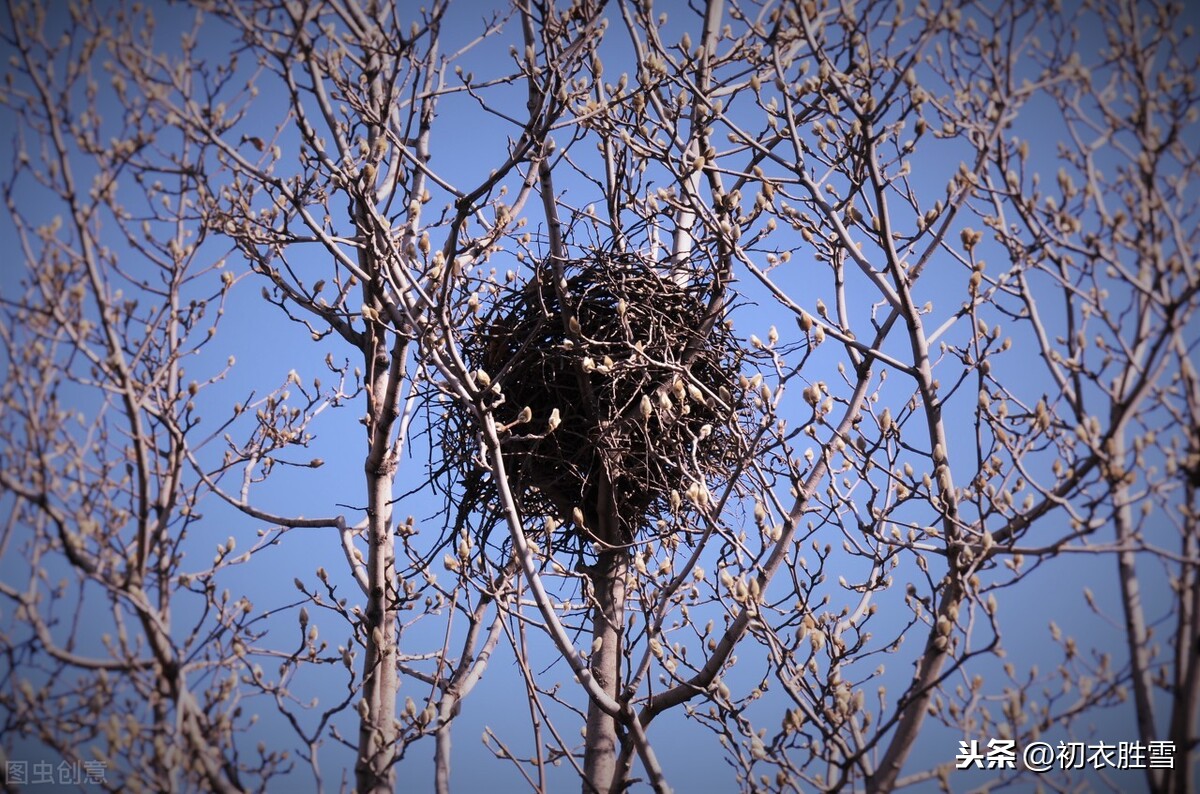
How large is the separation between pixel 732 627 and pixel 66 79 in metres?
2.41

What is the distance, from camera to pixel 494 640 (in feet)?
13.8

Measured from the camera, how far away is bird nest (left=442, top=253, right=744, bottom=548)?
3600mm

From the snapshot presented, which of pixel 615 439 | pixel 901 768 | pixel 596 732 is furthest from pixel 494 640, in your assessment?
pixel 901 768

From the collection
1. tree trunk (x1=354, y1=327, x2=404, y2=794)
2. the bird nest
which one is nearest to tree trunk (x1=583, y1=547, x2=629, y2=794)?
the bird nest

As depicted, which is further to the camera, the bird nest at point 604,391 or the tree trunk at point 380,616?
the bird nest at point 604,391

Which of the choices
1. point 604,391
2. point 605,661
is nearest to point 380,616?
point 605,661

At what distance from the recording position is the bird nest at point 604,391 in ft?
11.8

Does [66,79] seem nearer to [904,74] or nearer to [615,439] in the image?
[615,439]

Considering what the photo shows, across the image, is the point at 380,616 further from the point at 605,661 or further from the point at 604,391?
the point at 604,391

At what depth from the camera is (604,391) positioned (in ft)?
11.9

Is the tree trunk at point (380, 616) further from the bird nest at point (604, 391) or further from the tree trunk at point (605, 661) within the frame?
the tree trunk at point (605, 661)

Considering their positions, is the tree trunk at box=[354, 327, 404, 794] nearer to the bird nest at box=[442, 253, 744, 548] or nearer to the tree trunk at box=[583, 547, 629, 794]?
the bird nest at box=[442, 253, 744, 548]

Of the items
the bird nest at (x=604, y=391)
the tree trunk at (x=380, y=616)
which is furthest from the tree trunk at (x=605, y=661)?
the tree trunk at (x=380, y=616)

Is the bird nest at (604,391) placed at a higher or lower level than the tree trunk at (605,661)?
higher
